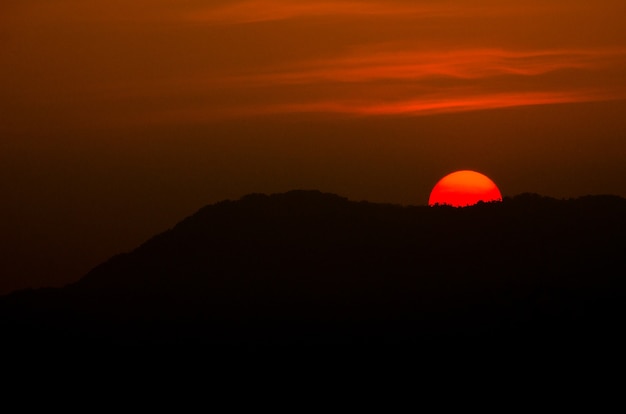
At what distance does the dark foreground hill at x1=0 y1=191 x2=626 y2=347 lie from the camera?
339 feet

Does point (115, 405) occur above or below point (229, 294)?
below

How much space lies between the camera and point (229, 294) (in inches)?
4331

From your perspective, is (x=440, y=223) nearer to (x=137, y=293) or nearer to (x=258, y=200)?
(x=258, y=200)

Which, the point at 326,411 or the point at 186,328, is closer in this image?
the point at 326,411

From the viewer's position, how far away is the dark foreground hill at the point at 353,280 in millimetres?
103375

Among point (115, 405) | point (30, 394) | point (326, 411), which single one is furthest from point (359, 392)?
point (30, 394)

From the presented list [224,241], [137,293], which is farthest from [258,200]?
[137,293]

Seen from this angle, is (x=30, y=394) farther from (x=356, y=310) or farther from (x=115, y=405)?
(x=356, y=310)

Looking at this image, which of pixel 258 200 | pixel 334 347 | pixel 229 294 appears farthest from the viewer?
pixel 258 200

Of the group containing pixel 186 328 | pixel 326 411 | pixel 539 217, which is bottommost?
pixel 326 411

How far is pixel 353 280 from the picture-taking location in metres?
108

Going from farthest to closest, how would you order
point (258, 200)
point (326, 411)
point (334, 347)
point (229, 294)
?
1. point (258, 200)
2. point (229, 294)
3. point (334, 347)
4. point (326, 411)

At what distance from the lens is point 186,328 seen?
10669 cm

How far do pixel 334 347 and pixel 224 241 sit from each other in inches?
689
